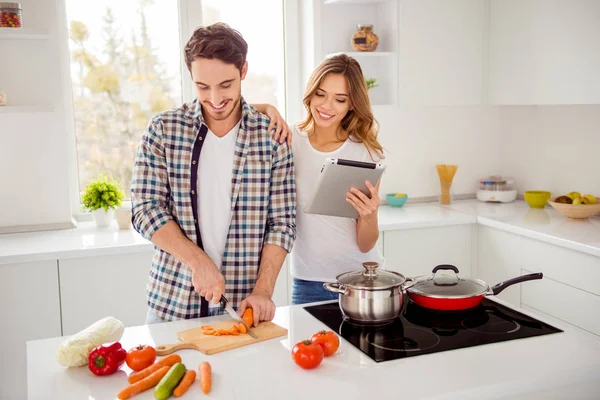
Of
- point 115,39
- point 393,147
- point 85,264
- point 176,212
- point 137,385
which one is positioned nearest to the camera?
point 137,385

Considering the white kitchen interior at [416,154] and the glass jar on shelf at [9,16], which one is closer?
the white kitchen interior at [416,154]

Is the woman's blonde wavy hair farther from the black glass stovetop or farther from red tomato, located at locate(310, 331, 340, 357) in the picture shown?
red tomato, located at locate(310, 331, 340, 357)

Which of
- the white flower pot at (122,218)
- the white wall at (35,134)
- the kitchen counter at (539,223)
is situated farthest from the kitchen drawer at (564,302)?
the white wall at (35,134)

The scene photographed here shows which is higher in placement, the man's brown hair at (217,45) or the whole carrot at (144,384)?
the man's brown hair at (217,45)

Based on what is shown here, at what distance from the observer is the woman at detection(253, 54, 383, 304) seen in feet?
7.48

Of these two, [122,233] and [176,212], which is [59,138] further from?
[176,212]

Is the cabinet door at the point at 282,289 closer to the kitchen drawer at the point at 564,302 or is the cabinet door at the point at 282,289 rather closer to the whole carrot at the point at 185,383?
the kitchen drawer at the point at 564,302

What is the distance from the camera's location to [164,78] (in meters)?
3.63

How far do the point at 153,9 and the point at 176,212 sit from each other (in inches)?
76.3

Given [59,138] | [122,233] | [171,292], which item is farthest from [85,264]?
[171,292]

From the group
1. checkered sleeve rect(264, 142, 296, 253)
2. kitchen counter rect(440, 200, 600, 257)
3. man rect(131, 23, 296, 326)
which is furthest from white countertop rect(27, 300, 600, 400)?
kitchen counter rect(440, 200, 600, 257)

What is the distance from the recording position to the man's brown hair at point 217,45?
74.0 inches

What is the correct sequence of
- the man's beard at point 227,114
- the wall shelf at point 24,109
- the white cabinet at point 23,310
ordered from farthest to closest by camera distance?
the wall shelf at point 24,109, the white cabinet at point 23,310, the man's beard at point 227,114

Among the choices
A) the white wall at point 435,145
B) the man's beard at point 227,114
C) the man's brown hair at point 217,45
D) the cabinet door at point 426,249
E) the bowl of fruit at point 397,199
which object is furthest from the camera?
the white wall at point 435,145
